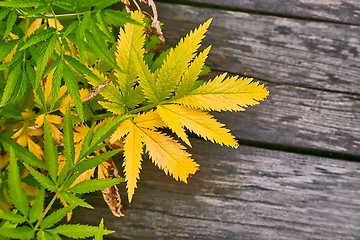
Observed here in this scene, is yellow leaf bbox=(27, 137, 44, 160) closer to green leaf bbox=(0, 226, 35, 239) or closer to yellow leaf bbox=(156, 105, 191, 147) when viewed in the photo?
green leaf bbox=(0, 226, 35, 239)

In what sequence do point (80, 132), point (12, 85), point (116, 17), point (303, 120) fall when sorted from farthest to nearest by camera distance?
point (303, 120), point (80, 132), point (12, 85), point (116, 17)

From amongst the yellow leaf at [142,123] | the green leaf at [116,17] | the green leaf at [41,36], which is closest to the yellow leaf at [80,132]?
the yellow leaf at [142,123]

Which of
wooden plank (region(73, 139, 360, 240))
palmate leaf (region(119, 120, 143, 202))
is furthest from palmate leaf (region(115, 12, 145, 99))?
wooden plank (region(73, 139, 360, 240))

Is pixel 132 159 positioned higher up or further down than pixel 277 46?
further down

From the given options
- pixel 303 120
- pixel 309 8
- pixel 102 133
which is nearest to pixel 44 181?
pixel 102 133

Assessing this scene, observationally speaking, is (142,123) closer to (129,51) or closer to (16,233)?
(129,51)
